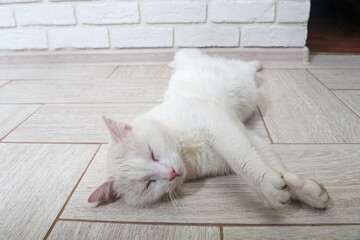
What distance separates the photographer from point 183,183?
90 cm

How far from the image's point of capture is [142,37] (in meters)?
2.03

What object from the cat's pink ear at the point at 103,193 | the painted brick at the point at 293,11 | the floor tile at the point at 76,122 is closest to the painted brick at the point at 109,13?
the floor tile at the point at 76,122

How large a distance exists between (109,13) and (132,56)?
14.1 inches

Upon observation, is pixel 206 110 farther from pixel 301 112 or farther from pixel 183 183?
pixel 301 112

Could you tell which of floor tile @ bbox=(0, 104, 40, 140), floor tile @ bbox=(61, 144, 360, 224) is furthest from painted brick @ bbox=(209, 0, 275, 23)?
floor tile @ bbox=(0, 104, 40, 140)

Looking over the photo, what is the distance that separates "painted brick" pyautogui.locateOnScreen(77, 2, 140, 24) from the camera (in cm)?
194

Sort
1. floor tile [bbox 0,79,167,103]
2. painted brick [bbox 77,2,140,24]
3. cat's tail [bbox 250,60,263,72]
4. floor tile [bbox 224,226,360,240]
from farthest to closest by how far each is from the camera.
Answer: painted brick [bbox 77,2,140,24] < cat's tail [bbox 250,60,263,72] < floor tile [bbox 0,79,167,103] < floor tile [bbox 224,226,360,240]

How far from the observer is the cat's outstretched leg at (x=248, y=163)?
0.70 meters

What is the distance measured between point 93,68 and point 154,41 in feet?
1.77

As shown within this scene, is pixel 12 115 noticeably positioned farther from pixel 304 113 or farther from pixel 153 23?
pixel 304 113

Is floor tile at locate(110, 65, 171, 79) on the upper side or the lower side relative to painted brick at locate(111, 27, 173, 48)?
lower

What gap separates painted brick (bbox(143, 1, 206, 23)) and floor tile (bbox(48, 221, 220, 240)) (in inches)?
63.0

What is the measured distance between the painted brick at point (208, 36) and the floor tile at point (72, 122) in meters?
0.80

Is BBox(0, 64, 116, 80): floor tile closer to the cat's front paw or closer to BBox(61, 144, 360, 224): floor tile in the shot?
BBox(61, 144, 360, 224): floor tile
